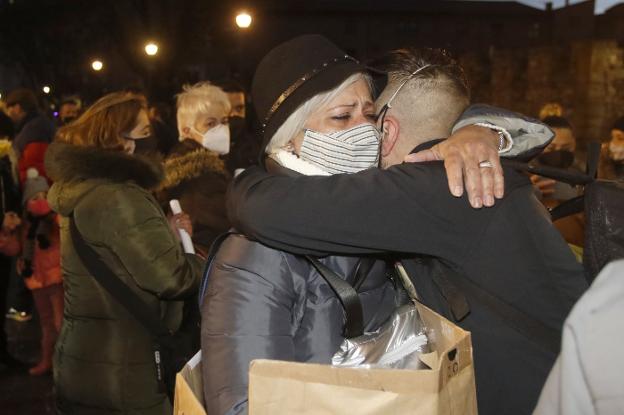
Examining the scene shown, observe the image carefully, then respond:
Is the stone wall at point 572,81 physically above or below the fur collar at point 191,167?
below

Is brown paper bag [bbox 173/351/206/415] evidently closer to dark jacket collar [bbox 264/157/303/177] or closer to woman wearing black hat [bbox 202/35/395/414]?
woman wearing black hat [bbox 202/35/395/414]

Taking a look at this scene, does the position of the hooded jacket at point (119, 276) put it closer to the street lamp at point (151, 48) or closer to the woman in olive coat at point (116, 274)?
the woman in olive coat at point (116, 274)

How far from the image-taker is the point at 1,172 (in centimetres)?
591

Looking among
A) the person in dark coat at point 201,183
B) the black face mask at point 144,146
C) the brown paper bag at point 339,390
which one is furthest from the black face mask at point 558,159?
the brown paper bag at point 339,390

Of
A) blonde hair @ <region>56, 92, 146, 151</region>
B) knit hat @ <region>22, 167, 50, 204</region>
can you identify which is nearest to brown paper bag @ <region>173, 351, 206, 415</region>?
Answer: blonde hair @ <region>56, 92, 146, 151</region>

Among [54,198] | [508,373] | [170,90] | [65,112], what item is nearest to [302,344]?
[508,373]

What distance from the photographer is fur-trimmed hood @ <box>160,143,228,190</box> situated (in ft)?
14.2

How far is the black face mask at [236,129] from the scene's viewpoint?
553cm

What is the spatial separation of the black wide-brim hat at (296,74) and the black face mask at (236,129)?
3491 mm

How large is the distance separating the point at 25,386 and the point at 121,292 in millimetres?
3290

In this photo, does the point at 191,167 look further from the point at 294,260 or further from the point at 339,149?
the point at 294,260

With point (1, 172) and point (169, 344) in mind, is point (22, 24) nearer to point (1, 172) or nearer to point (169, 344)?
point (1, 172)

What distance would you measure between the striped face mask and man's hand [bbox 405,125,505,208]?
0.24 metres

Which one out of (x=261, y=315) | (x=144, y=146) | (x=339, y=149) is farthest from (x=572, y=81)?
(x=261, y=315)
